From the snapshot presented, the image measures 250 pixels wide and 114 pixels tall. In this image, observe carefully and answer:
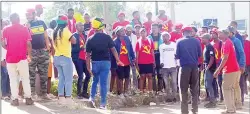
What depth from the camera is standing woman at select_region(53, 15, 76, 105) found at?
849 centimetres

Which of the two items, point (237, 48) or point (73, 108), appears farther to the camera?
point (237, 48)

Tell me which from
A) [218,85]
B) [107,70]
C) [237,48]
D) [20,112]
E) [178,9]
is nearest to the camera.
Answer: [20,112]

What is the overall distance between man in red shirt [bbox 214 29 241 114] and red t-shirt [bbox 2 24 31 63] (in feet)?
12.8

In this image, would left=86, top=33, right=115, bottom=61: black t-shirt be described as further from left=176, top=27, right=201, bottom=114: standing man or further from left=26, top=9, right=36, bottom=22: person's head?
left=26, top=9, right=36, bottom=22: person's head

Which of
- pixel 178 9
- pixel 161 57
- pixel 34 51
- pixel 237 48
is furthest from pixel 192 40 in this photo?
pixel 178 9

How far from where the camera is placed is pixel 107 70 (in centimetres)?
873

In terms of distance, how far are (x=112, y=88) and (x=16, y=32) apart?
3.09m

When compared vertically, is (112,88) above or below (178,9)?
below

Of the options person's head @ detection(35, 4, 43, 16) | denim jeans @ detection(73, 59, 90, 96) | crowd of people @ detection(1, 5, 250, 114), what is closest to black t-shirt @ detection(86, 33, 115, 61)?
crowd of people @ detection(1, 5, 250, 114)

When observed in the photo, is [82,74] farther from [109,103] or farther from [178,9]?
[178,9]

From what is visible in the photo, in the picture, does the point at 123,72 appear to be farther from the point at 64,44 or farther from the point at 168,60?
the point at 64,44

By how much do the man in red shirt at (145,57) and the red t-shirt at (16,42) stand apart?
3.12m

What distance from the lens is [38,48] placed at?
9406 millimetres

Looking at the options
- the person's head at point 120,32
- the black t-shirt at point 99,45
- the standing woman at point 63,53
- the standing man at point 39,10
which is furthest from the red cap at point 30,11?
the person's head at point 120,32
